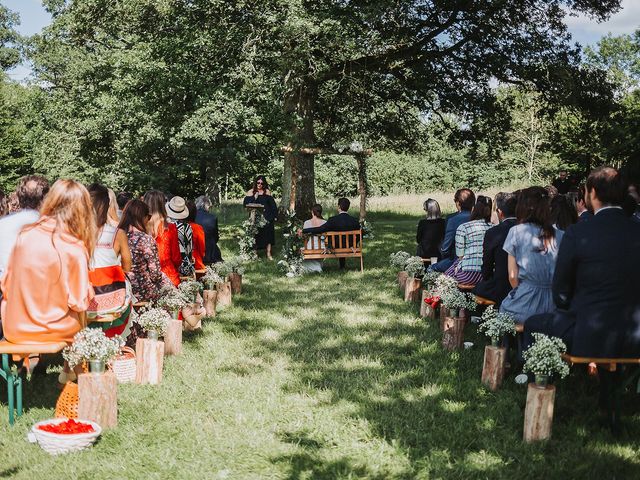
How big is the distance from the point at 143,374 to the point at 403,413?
2.42 meters

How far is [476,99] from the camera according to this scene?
20.2 metres

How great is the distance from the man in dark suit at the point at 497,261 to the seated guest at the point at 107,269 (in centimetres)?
380

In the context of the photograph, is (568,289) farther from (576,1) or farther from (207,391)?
(576,1)

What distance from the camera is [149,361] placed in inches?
240

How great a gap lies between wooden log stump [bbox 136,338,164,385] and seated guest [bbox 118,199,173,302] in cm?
113

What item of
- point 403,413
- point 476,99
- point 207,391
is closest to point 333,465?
point 403,413

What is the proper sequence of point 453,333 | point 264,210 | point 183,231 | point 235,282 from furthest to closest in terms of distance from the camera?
1. point 264,210
2. point 235,282
3. point 183,231
4. point 453,333

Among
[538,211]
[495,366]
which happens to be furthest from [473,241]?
[495,366]

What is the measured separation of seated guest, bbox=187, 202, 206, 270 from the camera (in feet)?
31.7

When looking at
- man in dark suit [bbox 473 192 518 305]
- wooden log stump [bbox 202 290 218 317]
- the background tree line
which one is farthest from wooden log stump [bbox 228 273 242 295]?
the background tree line

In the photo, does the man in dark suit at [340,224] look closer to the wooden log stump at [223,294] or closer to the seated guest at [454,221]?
the wooden log stump at [223,294]

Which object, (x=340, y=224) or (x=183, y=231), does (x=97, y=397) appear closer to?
(x=183, y=231)

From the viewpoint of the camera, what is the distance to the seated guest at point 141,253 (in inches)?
277

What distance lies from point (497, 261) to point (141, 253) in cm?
379
